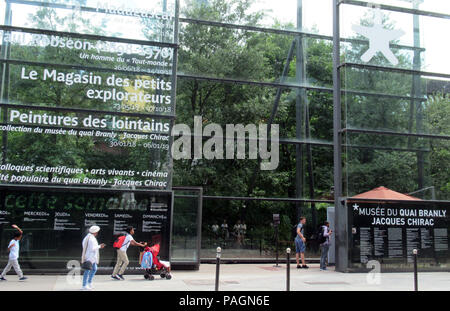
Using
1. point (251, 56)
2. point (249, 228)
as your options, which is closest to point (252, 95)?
point (251, 56)

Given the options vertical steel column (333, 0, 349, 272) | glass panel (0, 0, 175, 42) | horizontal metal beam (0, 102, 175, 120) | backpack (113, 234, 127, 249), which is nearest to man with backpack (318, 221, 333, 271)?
vertical steel column (333, 0, 349, 272)

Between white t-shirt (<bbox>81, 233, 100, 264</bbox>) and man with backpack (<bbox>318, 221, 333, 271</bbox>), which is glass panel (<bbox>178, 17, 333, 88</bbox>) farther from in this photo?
white t-shirt (<bbox>81, 233, 100, 264</bbox>)

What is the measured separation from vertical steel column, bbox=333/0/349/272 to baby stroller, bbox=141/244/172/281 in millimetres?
5807

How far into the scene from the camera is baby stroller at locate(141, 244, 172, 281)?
12.2 metres

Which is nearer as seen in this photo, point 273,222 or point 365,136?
point 365,136

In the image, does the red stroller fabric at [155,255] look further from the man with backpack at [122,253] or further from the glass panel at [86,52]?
the glass panel at [86,52]

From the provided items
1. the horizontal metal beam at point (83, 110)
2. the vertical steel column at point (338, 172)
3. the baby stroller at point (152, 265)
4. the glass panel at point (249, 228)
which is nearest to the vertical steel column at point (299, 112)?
the glass panel at point (249, 228)

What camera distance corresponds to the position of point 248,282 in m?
12.1

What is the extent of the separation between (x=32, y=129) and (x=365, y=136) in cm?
1091

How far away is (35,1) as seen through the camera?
14633 millimetres

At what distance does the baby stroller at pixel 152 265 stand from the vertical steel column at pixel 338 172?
5.81 metres
